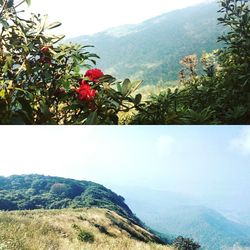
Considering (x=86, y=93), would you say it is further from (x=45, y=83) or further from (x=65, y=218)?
(x=65, y=218)

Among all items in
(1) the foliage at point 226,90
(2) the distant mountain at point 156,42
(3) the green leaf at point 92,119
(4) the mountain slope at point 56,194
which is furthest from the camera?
(2) the distant mountain at point 156,42

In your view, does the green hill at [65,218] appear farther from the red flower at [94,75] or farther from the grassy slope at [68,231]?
the red flower at [94,75]

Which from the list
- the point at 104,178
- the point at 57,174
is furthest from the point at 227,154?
the point at 57,174

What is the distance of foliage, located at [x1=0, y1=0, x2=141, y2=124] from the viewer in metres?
2.93

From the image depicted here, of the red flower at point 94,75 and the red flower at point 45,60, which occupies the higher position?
the red flower at point 45,60

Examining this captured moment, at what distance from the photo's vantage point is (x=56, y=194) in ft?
7.68

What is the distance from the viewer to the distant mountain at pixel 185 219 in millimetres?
2293

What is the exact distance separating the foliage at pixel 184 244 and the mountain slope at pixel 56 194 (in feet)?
0.56

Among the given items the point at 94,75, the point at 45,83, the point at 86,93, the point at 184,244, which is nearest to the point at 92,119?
the point at 86,93

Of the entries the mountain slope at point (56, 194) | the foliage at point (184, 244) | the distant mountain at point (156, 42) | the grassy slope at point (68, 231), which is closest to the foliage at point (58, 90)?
the mountain slope at point (56, 194)

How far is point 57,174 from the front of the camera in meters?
2.36

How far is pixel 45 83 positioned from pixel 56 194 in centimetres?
92

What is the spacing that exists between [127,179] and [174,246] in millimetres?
305

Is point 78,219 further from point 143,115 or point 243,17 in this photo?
point 243,17
